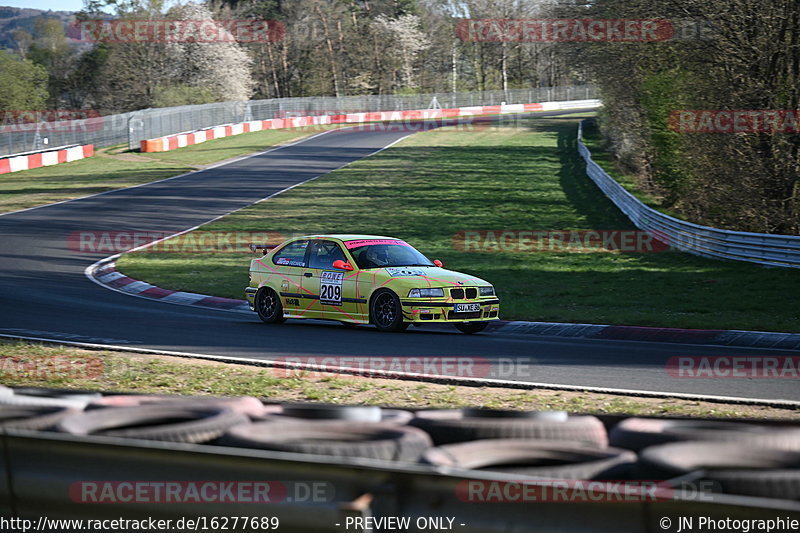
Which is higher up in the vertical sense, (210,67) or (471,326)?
(210,67)

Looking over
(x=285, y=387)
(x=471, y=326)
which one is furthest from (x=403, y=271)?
(x=285, y=387)

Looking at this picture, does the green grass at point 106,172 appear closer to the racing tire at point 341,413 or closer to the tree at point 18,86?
the tree at point 18,86

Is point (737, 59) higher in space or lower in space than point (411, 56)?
lower

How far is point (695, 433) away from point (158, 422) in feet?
9.13

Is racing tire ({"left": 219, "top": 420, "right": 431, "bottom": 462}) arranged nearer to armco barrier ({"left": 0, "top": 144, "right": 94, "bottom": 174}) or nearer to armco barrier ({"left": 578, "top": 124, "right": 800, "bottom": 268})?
armco barrier ({"left": 578, "top": 124, "right": 800, "bottom": 268})

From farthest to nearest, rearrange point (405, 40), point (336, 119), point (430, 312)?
point (405, 40), point (336, 119), point (430, 312)

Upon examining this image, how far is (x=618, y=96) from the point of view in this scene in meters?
35.8

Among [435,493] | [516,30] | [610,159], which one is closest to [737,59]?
[435,493]

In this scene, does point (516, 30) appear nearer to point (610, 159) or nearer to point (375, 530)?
point (610, 159)

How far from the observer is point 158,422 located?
4.79 meters

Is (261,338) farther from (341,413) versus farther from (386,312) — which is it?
(341,413)

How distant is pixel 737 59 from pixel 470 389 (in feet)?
51.0

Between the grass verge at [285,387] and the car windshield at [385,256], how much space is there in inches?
152

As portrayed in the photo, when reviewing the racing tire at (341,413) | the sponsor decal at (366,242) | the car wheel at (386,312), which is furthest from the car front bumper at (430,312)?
the racing tire at (341,413)
